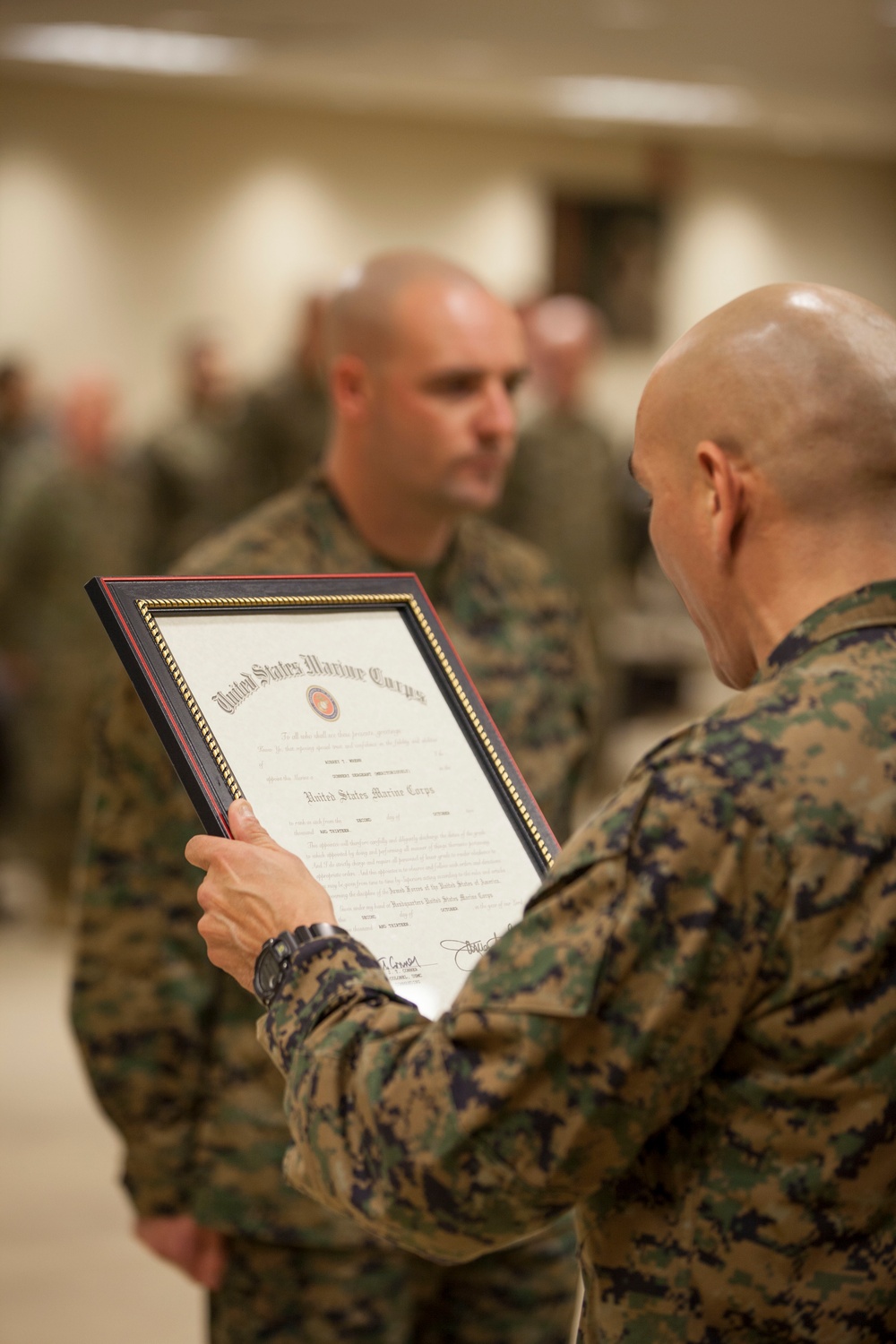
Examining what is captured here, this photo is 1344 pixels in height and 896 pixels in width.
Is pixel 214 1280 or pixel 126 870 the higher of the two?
pixel 126 870

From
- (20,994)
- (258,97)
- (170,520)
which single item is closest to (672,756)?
(20,994)

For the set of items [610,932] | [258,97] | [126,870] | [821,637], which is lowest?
[610,932]

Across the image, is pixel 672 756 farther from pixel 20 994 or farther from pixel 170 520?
pixel 170 520

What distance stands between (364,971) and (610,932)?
0.24 metres

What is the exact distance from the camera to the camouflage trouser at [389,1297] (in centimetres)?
185

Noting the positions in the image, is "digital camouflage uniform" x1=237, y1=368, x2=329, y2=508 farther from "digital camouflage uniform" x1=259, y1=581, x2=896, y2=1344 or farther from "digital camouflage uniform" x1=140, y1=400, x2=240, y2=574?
"digital camouflage uniform" x1=259, y1=581, x2=896, y2=1344

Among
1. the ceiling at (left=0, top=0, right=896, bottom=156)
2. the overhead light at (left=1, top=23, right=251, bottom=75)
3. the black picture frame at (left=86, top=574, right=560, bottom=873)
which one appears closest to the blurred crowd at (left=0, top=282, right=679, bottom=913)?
the ceiling at (left=0, top=0, right=896, bottom=156)

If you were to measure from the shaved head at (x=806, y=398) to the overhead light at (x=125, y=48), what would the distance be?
7.71 meters

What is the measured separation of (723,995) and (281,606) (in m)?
0.63

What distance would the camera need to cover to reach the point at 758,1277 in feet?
3.35

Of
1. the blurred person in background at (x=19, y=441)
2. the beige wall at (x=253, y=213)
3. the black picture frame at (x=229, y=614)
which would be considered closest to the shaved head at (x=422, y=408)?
the black picture frame at (x=229, y=614)

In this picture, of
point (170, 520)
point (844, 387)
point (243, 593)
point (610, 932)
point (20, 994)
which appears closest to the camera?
point (610, 932)

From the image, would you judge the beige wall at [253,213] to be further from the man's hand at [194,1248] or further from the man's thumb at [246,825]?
the man's thumb at [246,825]

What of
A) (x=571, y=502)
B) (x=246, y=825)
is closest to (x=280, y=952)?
(x=246, y=825)
